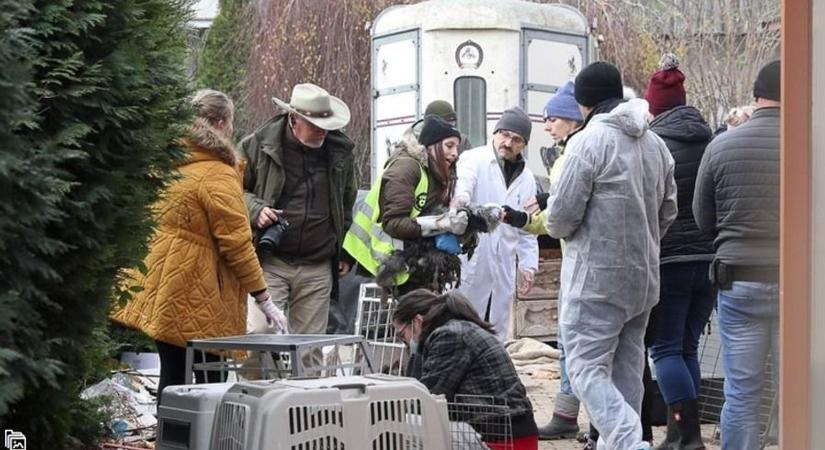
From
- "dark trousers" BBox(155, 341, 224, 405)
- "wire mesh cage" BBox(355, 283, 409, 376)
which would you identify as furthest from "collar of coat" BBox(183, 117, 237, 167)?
"wire mesh cage" BBox(355, 283, 409, 376)

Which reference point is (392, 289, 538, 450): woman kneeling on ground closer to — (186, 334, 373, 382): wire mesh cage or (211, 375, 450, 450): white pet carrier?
(186, 334, 373, 382): wire mesh cage

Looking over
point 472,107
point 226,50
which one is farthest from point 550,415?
point 226,50

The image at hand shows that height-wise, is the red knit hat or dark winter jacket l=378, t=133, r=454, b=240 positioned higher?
the red knit hat

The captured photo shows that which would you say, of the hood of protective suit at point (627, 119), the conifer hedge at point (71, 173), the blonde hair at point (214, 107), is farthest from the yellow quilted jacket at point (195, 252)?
the hood of protective suit at point (627, 119)

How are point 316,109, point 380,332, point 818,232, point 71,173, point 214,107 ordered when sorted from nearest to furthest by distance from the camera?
point 818,232 → point 71,173 → point 214,107 → point 316,109 → point 380,332

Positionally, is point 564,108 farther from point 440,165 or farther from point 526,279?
point 526,279

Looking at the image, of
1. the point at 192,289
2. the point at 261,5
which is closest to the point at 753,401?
the point at 192,289

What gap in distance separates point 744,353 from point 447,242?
218cm

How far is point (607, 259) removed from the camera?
6.03m

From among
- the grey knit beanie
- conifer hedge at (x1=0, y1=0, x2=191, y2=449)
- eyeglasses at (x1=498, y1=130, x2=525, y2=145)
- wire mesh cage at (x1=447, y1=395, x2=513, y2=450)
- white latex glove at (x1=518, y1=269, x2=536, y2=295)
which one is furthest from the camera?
white latex glove at (x1=518, y1=269, x2=536, y2=295)

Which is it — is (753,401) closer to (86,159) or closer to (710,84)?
(86,159)

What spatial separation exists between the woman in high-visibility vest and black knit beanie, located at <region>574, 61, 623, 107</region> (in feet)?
4.19

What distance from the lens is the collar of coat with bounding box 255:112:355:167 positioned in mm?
7484

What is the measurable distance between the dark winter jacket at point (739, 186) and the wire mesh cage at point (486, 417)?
3.69 feet
